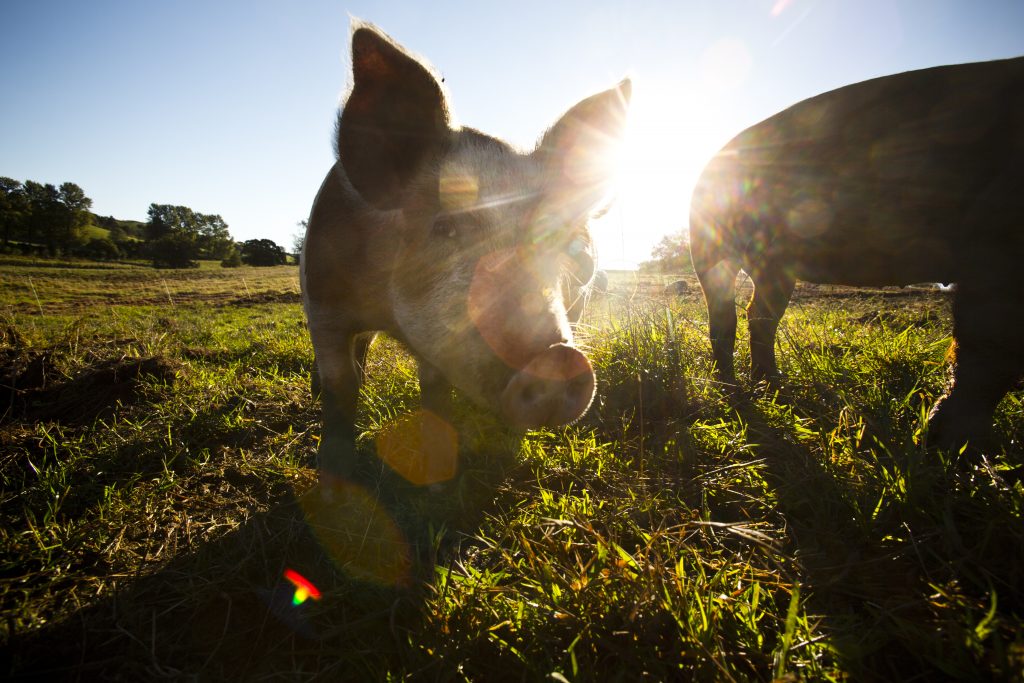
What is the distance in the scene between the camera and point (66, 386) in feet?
10.6

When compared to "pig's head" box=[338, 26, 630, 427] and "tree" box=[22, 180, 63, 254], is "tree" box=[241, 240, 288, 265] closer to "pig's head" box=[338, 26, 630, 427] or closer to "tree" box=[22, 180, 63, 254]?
"tree" box=[22, 180, 63, 254]

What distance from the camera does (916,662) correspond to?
1148 mm

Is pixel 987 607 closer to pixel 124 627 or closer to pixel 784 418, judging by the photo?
pixel 784 418

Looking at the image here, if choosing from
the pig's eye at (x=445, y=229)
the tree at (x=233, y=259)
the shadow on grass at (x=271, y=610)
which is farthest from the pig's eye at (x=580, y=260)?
A: the tree at (x=233, y=259)

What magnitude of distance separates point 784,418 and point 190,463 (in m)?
3.42

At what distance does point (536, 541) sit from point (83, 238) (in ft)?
285

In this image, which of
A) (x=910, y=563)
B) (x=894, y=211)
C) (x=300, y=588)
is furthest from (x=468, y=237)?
(x=894, y=211)

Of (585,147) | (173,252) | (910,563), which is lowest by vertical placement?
(910,563)

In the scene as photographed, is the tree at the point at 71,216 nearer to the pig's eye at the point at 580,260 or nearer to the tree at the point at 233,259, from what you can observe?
the tree at the point at 233,259

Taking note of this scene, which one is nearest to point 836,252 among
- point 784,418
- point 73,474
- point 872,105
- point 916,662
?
point 872,105

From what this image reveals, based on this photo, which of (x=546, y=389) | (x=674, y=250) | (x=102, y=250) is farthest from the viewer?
(x=102, y=250)

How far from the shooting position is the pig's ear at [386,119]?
73.7 inches

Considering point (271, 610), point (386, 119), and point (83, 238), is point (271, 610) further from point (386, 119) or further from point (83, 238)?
point (83, 238)

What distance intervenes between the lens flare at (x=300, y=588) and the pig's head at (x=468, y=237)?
0.94m
